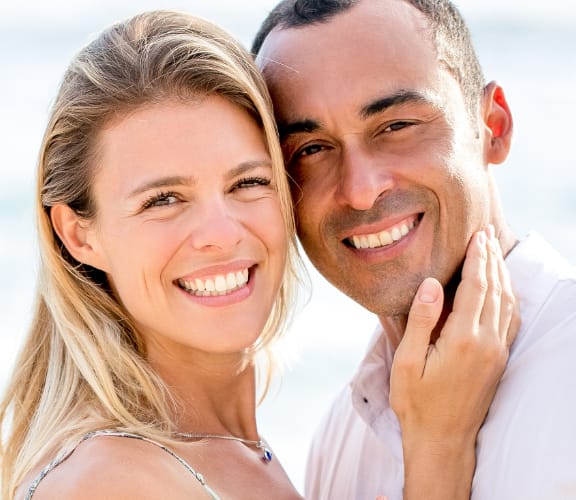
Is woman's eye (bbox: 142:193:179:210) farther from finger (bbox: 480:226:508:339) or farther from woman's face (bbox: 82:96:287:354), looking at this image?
finger (bbox: 480:226:508:339)

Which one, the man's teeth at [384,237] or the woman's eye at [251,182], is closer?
the woman's eye at [251,182]

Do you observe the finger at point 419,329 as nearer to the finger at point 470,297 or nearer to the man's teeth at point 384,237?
the finger at point 470,297

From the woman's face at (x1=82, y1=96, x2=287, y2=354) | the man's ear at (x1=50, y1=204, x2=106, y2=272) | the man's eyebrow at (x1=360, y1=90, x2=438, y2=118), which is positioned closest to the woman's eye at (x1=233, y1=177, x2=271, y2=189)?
the woman's face at (x1=82, y1=96, x2=287, y2=354)

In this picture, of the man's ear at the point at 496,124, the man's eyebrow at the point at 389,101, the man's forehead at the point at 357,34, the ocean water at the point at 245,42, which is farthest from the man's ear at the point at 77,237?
the ocean water at the point at 245,42

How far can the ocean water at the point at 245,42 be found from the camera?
1228cm

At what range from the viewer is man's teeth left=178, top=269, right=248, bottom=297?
3.14 meters

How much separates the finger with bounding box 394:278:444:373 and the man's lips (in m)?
0.30

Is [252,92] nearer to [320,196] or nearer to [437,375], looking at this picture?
[320,196]

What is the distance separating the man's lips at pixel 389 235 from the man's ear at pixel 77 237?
2.67 ft

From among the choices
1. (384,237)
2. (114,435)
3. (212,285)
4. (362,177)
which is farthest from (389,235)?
(114,435)

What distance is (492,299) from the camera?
3.05m

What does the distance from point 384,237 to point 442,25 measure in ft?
2.33

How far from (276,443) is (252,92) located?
7706 millimetres

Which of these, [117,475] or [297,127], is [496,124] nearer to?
[297,127]
